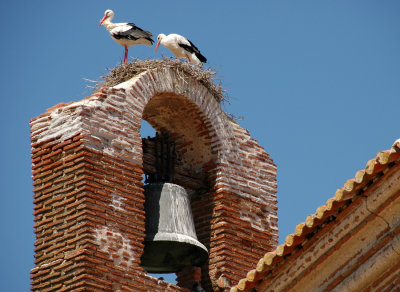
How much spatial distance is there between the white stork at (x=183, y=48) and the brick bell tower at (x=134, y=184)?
136cm

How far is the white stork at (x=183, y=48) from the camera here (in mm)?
13641

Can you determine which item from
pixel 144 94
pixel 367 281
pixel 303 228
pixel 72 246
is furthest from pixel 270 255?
pixel 144 94

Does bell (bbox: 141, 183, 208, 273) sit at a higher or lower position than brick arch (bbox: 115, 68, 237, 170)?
lower

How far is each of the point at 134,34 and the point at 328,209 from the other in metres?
5.28

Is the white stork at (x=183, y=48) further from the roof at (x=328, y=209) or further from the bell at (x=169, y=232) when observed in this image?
the roof at (x=328, y=209)

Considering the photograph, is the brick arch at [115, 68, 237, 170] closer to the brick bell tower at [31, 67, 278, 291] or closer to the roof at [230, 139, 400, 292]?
the brick bell tower at [31, 67, 278, 291]

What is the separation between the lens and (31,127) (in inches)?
457

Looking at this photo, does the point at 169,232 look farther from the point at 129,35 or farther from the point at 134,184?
the point at 129,35

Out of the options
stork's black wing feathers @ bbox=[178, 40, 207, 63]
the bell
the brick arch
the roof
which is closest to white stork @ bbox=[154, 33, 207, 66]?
stork's black wing feathers @ bbox=[178, 40, 207, 63]

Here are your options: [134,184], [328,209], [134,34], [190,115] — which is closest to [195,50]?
[134,34]

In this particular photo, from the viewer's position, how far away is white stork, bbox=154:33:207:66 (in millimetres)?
13641

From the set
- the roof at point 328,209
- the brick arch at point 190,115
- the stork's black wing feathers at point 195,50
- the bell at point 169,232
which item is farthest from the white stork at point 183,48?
the roof at point 328,209

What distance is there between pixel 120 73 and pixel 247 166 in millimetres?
1557

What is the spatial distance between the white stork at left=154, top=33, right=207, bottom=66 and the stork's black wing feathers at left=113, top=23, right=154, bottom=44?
218 mm
